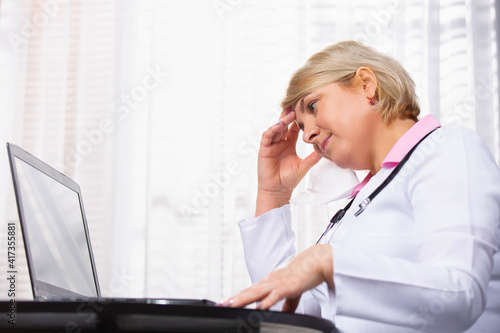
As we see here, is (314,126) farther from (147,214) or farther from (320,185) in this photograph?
(147,214)

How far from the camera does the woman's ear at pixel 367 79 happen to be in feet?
4.23

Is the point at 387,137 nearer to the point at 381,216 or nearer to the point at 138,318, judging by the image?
the point at 381,216

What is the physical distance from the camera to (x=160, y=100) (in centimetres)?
229

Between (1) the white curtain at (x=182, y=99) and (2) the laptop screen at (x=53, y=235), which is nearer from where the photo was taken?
(2) the laptop screen at (x=53, y=235)

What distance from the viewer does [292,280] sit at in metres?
0.73

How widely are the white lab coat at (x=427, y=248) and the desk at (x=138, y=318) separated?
10cm

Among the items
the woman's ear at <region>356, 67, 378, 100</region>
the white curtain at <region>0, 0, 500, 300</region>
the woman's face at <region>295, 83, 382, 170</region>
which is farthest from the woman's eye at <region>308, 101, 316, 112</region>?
the white curtain at <region>0, 0, 500, 300</region>

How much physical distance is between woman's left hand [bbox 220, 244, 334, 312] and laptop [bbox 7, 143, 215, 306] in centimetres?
6

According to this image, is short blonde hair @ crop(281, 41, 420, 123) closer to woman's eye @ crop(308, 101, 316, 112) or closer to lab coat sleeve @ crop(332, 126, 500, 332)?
woman's eye @ crop(308, 101, 316, 112)

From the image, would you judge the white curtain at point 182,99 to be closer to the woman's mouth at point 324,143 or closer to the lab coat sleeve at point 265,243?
the lab coat sleeve at point 265,243

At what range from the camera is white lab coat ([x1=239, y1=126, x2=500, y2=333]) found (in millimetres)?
771

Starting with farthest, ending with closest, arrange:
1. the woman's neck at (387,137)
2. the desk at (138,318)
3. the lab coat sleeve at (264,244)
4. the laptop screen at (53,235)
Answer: the lab coat sleeve at (264,244), the woman's neck at (387,137), the laptop screen at (53,235), the desk at (138,318)

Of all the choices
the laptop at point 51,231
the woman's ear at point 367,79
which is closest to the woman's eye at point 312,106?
the woman's ear at point 367,79

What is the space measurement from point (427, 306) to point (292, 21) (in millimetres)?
1707
